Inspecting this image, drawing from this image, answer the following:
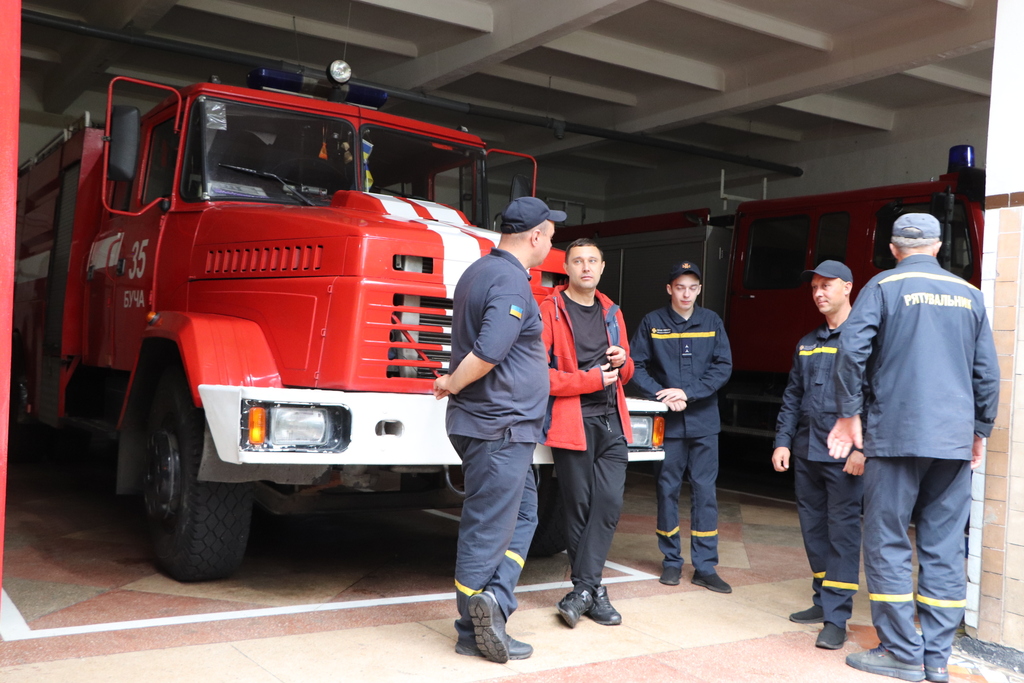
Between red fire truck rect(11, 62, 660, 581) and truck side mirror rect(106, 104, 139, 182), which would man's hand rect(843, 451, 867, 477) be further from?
truck side mirror rect(106, 104, 139, 182)

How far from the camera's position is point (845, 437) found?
4.02 meters

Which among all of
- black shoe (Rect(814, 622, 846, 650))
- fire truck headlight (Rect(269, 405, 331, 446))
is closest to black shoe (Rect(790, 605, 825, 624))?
black shoe (Rect(814, 622, 846, 650))

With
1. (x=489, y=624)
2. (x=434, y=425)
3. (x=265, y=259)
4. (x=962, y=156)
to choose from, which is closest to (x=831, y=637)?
(x=489, y=624)

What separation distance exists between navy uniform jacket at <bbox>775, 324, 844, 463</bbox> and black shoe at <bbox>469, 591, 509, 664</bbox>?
71.0 inches

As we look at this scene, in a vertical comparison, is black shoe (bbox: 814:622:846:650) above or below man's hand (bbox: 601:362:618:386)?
below

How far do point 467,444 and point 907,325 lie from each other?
1861 millimetres

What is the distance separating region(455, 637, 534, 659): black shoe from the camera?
3.88 m

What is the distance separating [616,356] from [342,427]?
1328 mm

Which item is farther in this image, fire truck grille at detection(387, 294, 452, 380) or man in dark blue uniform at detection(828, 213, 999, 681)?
fire truck grille at detection(387, 294, 452, 380)

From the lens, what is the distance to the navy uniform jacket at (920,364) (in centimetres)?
384

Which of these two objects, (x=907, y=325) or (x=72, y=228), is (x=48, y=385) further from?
(x=907, y=325)

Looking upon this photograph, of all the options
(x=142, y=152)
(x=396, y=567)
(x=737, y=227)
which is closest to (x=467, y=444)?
(x=396, y=567)

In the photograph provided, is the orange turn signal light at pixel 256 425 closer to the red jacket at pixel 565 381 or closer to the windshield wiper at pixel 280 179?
the red jacket at pixel 565 381

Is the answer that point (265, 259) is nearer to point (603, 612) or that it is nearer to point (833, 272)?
point (603, 612)
